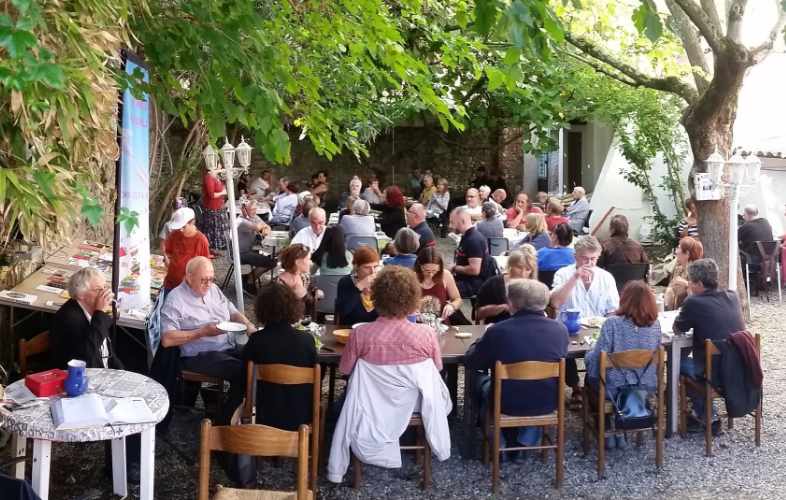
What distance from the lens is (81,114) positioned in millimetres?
4082

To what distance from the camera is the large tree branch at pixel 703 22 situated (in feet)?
25.8

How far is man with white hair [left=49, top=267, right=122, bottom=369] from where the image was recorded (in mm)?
4852

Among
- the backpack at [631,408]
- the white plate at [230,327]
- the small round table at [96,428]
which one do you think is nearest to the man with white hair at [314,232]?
the white plate at [230,327]

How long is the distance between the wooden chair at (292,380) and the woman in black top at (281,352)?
0.05m

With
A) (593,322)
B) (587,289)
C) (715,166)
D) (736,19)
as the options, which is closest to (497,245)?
(715,166)

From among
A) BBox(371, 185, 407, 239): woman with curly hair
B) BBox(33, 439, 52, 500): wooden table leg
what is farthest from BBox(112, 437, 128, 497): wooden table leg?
BBox(371, 185, 407, 239): woman with curly hair

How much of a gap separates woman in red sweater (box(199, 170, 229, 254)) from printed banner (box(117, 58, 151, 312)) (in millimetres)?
5572

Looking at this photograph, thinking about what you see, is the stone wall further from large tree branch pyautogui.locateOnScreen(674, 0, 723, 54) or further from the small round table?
the small round table

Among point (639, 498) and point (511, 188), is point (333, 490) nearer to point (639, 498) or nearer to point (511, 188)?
point (639, 498)

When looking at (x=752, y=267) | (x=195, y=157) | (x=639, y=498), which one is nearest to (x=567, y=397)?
(x=639, y=498)

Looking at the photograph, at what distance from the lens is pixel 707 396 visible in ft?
18.8

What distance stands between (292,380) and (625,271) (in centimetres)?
441

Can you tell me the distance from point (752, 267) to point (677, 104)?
11.8 feet

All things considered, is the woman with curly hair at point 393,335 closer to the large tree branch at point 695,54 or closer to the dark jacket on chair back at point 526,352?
the dark jacket on chair back at point 526,352
